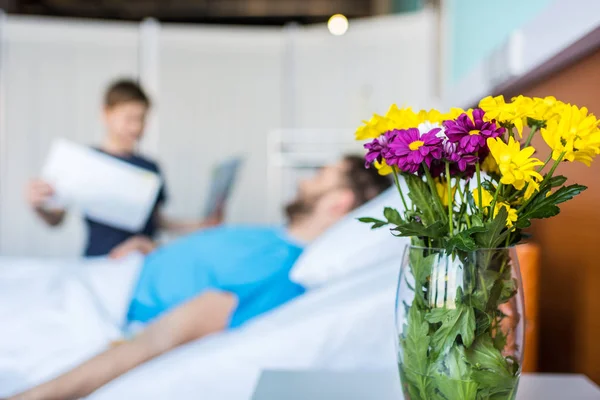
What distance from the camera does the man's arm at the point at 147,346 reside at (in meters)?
1.07

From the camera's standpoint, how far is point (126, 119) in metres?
2.52

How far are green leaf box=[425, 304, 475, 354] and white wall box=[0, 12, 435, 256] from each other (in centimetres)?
301

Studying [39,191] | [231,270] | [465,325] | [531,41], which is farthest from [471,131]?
[39,191]

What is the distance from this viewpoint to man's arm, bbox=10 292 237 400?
1073mm

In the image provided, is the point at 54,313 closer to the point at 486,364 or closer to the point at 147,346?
the point at 147,346

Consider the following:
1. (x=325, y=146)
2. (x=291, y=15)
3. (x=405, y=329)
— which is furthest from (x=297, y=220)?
(x=291, y=15)

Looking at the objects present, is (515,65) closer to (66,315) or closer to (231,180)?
A: (66,315)

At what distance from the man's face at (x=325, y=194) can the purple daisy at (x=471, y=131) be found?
3.96 ft

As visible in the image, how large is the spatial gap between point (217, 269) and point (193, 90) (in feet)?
7.67

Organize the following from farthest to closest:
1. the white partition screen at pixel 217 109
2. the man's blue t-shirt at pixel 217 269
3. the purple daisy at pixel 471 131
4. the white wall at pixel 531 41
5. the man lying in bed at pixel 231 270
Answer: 1. the white partition screen at pixel 217 109
2. the man's blue t-shirt at pixel 217 269
3. the man lying in bed at pixel 231 270
4. the white wall at pixel 531 41
5. the purple daisy at pixel 471 131

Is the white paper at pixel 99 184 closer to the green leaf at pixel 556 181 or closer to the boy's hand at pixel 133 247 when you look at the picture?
the boy's hand at pixel 133 247

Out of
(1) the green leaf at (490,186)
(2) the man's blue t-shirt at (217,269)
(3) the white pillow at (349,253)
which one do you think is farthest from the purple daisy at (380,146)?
(2) the man's blue t-shirt at (217,269)

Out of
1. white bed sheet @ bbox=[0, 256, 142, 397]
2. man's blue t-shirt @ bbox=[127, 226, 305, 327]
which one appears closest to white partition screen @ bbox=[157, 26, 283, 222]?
white bed sheet @ bbox=[0, 256, 142, 397]

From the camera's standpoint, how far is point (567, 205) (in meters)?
1.07
